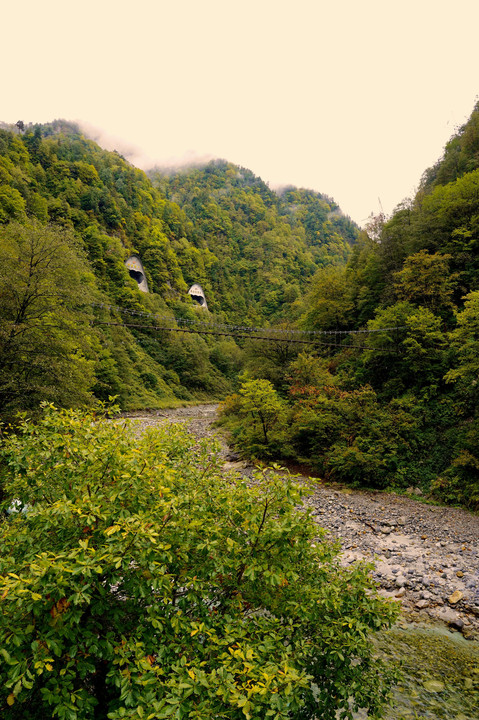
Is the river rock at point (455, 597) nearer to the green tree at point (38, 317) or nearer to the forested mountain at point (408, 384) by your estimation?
the forested mountain at point (408, 384)

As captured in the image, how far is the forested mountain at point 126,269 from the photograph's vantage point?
1193 cm

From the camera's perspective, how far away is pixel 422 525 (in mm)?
11734

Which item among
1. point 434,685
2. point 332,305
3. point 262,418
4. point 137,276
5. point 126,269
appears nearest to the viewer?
point 434,685

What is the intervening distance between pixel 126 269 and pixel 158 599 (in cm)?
6127

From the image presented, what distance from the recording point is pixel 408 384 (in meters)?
18.8

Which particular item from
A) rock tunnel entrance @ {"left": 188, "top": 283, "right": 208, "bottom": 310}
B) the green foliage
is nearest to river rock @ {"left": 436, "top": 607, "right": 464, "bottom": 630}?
the green foliage

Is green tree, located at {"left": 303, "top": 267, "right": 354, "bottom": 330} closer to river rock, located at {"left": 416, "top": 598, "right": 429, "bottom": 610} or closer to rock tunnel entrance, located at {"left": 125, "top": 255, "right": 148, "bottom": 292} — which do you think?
river rock, located at {"left": 416, "top": 598, "right": 429, "bottom": 610}

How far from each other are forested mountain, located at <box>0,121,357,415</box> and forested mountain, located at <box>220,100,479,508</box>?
31.3 ft

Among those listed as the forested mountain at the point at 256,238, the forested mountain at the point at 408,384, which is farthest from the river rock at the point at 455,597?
the forested mountain at the point at 256,238

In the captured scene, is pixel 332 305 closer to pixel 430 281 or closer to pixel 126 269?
pixel 430 281

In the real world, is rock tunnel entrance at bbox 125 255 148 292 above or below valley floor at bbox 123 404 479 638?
above

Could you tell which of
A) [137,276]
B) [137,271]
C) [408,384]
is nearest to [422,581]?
[408,384]

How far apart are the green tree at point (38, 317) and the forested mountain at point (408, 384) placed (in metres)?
9.07

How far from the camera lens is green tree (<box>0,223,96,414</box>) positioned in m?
10.8
